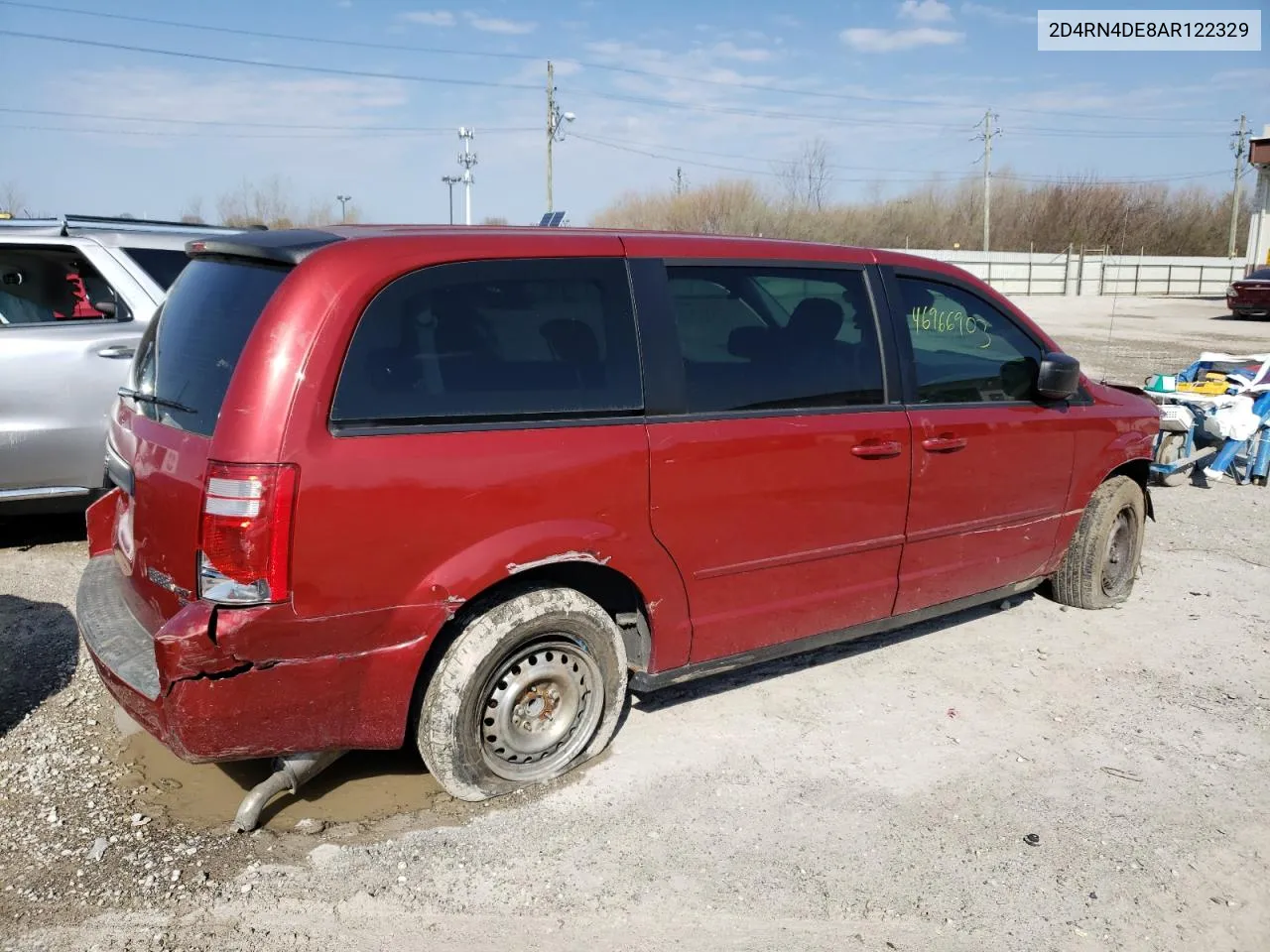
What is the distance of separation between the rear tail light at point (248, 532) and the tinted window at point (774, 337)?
1472mm

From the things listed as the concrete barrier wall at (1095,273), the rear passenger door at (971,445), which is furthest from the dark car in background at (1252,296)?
the rear passenger door at (971,445)

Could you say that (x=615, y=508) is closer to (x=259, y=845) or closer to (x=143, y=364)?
(x=259, y=845)

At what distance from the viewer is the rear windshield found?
308 centimetres

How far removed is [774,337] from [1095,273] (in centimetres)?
4831

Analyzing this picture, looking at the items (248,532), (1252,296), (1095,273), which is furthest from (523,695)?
(1095,273)

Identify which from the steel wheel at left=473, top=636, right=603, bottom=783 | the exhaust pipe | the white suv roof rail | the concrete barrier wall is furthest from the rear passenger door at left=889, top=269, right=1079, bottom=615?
the concrete barrier wall

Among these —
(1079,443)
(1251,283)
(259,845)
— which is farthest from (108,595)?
(1251,283)

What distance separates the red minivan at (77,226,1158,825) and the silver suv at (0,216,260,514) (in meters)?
2.42

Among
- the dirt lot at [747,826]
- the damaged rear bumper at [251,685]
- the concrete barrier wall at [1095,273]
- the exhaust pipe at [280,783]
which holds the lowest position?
the dirt lot at [747,826]

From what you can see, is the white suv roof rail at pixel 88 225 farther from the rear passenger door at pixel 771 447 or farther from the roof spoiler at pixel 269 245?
the rear passenger door at pixel 771 447

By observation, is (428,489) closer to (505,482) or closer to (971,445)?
(505,482)

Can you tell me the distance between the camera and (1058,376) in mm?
4727

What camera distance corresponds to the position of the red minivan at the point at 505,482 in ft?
9.60

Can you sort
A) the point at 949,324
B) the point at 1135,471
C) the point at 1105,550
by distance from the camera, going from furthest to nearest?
the point at 1135,471, the point at 1105,550, the point at 949,324
